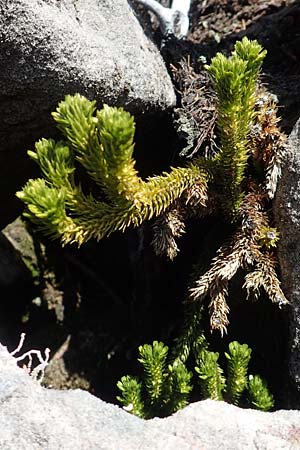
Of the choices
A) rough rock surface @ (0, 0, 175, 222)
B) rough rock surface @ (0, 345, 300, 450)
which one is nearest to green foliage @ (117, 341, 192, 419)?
rough rock surface @ (0, 345, 300, 450)

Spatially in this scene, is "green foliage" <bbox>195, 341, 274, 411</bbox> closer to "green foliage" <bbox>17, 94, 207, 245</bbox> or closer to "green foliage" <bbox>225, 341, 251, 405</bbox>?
"green foliage" <bbox>225, 341, 251, 405</bbox>

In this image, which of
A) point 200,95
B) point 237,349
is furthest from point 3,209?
point 237,349

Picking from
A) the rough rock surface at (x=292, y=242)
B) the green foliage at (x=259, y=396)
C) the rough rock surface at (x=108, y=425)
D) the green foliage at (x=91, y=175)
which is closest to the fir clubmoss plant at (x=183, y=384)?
the green foliage at (x=259, y=396)

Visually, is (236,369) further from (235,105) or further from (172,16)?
(172,16)

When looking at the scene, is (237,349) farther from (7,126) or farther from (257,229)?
(7,126)

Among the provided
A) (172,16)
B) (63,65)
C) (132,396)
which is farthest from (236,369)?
(172,16)

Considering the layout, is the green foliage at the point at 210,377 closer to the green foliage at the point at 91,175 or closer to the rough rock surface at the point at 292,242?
the rough rock surface at the point at 292,242
